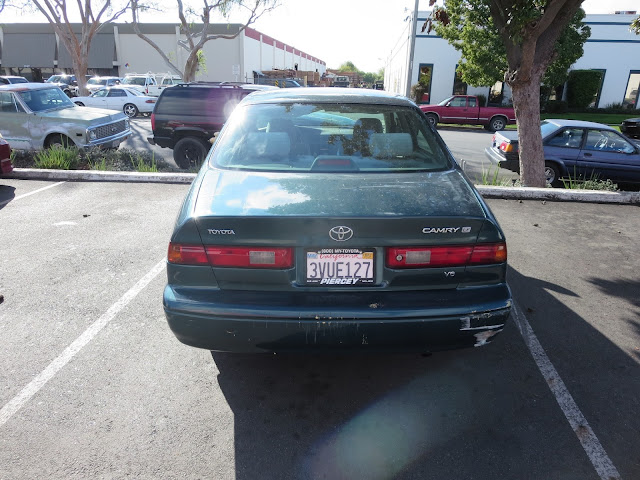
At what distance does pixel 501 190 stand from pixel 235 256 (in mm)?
6374

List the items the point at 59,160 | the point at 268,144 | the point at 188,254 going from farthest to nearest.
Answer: the point at 59,160 → the point at 268,144 → the point at 188,254

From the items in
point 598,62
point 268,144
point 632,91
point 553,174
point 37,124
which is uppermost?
point 598,62

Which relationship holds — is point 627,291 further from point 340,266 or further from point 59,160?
point 59,160

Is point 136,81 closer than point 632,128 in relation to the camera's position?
→ No

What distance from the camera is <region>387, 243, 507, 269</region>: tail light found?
2.52 meters

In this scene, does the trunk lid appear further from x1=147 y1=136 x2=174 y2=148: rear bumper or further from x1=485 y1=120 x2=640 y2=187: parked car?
x1=485 y1=120 x2=640 y2=187: parked car

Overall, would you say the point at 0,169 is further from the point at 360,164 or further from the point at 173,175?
the point at 360,164

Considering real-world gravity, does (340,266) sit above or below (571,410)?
above

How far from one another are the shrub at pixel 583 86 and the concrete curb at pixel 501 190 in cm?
2376

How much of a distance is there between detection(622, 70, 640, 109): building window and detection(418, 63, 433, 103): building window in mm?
11695

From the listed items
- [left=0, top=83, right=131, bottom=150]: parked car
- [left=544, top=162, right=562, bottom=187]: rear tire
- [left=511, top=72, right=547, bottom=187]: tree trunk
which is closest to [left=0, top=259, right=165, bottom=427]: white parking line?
[left=511, top=72, right=547, bottom=187]: tree trunk

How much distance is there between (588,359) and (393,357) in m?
1.40

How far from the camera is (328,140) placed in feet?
11.6

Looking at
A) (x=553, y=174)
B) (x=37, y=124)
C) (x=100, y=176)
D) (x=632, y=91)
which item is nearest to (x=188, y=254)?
(x=100, y=176)
